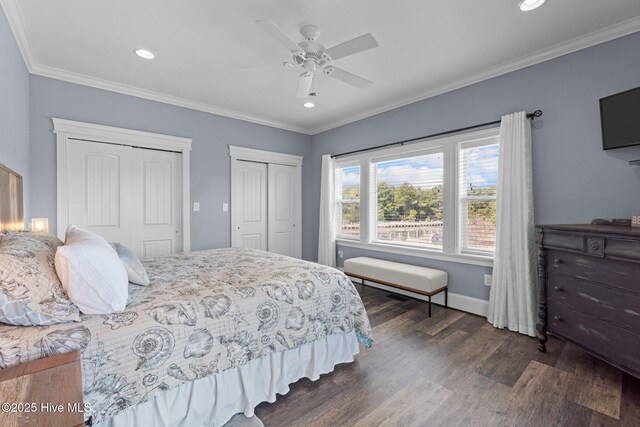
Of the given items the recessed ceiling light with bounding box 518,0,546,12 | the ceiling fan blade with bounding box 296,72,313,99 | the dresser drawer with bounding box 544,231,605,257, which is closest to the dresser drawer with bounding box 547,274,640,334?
the dresser drawer with bounding box 544,231,605,257

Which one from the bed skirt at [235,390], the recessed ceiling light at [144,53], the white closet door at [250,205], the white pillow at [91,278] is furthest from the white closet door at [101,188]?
the bed skirt at [235,390]

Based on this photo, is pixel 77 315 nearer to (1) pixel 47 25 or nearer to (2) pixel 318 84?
(1) pixel 47 25

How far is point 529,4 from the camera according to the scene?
1997 mm

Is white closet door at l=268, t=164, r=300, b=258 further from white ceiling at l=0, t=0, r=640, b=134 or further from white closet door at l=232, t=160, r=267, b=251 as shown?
white ceiling at l=0, t=0, r=640, b=134

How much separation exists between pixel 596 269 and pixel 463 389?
1210mm

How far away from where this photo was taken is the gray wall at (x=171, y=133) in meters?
2.96

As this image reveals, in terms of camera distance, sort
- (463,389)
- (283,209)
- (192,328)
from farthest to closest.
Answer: (283,209), (463,389), (192,328)

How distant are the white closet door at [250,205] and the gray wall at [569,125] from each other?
2835mm

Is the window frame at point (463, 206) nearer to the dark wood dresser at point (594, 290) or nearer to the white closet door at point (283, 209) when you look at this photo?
the dark wood dresser at point (594, 290)

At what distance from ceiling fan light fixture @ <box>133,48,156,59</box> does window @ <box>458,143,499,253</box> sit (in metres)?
3.36

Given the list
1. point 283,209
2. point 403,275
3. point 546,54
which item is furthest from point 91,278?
point 546,54

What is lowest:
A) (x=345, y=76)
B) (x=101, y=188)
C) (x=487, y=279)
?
(x=487, y=279)

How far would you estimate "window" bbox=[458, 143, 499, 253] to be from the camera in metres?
3.14

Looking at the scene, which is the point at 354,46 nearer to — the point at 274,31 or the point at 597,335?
the point at 274,31
